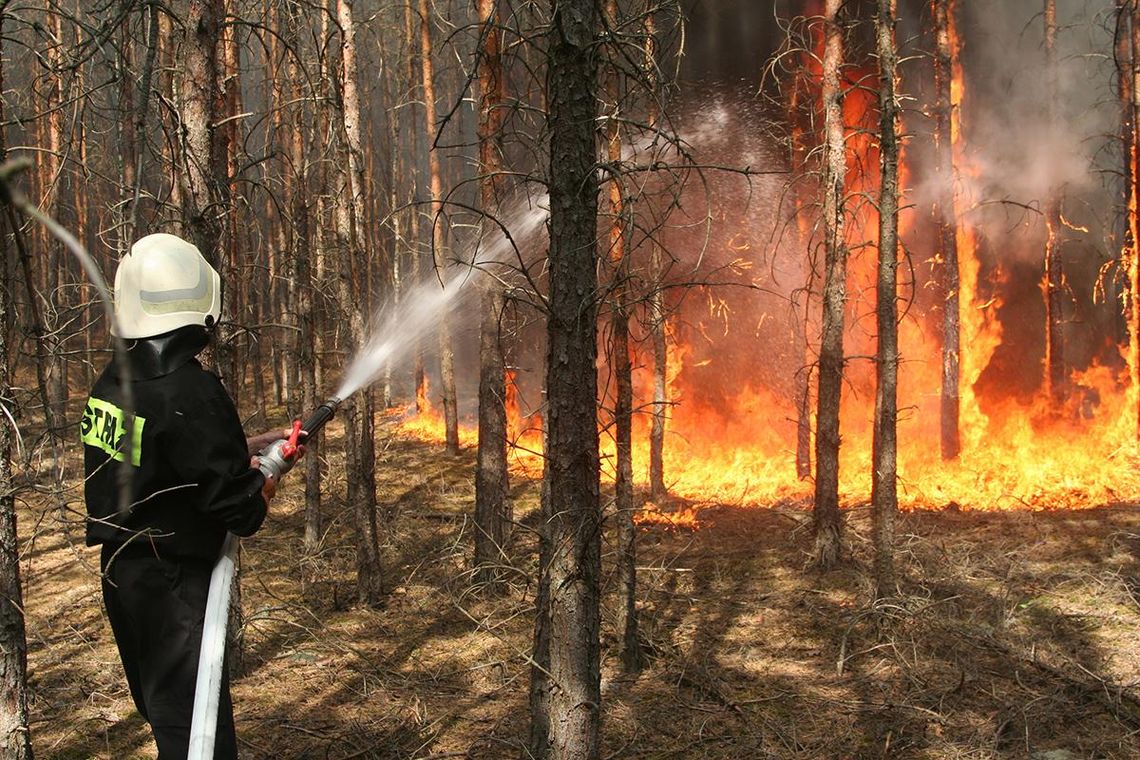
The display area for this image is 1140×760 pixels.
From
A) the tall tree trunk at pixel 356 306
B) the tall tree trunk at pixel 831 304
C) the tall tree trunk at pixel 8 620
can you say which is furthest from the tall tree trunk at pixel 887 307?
the tall tree trunk at pixel 8 620

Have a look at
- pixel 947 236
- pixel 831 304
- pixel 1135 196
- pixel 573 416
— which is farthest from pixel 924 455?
pixel 573 416

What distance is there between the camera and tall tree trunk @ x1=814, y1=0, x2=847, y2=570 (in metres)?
11.2

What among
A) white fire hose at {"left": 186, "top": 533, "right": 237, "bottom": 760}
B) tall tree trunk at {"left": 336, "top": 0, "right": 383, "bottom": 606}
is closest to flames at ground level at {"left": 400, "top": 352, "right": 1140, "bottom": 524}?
tall tree trunk at {"left": 336, "top": 0, "right": 383, "bottom": 606}

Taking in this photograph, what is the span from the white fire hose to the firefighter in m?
0.08

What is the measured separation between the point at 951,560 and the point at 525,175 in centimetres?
877

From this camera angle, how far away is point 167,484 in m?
4.03

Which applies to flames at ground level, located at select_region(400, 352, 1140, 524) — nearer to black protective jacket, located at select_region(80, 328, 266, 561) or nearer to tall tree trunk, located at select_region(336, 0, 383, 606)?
tall tree trunk, located at select_region(336, 0, 383, 606)

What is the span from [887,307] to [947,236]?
319 inches

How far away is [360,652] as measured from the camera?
30.2 feet

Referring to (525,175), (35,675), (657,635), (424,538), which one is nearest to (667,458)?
(424,538)

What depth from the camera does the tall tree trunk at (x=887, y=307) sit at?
30.1 ft

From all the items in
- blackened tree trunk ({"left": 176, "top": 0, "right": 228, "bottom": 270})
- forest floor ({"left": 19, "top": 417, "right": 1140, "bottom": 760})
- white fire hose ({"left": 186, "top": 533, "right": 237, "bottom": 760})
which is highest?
blackened tree trunk ({"left": 176, "top": 0, "right": 228, "bottom": 270})

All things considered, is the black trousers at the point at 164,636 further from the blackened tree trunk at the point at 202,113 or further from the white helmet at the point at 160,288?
the blackened tree trunk at the point at 202,113

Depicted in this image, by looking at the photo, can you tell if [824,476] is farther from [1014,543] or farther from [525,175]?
[525,175]
